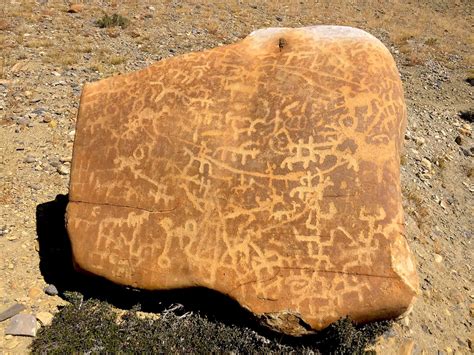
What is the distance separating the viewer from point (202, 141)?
3359 millimetres

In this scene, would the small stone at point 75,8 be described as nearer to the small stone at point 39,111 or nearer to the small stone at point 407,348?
the small stone at point 39,111

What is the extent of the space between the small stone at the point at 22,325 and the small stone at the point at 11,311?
0.17 feet

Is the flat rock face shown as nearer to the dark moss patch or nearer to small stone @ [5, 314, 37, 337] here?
the dark moss patch

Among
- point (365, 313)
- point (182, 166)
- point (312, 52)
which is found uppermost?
point (312, 52)

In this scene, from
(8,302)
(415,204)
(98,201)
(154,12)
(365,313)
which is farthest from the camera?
(154,12)

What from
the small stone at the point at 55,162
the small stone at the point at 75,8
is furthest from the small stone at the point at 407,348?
the small stone at the point at 75,8

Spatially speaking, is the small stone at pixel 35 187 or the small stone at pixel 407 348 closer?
the small stone at pixel 407 348

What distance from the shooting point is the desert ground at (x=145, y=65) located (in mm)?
4016

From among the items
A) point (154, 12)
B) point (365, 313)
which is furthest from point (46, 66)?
point (365, 313)

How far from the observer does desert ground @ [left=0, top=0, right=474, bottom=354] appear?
4016 mm

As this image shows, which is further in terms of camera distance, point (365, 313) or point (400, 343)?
point (400, 343)

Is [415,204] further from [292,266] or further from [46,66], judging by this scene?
[46,66]

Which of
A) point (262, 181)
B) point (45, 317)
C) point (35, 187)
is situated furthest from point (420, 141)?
point (45, 317)

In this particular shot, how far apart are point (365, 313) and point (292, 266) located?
0.59 meters
